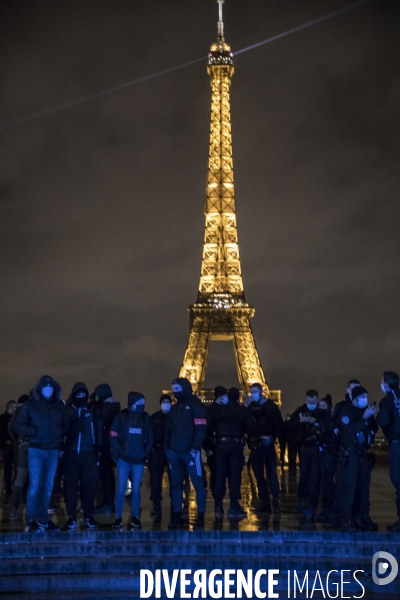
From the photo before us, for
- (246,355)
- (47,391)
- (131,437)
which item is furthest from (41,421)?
(246,355)

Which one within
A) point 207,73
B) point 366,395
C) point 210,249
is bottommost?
point 366,395

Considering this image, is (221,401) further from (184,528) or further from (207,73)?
(207,73)

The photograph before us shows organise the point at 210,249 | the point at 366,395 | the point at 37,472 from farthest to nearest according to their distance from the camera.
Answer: the point at 210,249 < the point at 366,395 < the point at 37,472

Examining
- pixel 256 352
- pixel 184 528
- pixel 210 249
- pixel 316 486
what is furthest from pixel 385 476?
pixel 210 249

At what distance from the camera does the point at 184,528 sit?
10.9 m

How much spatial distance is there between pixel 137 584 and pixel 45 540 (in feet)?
4.73

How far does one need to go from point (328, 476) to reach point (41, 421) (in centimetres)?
408

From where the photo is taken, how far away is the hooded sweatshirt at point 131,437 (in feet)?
36.1

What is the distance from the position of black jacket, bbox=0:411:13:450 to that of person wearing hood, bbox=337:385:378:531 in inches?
272

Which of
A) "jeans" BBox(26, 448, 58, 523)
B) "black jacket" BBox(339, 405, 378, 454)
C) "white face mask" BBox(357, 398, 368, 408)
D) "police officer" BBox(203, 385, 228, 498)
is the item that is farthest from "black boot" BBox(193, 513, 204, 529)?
"white face mask" BBox(357, 398, 368, 408)

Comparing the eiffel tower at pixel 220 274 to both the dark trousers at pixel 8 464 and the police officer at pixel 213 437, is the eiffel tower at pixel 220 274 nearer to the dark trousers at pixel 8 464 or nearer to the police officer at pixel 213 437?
the dark trousers at pixel 8 464

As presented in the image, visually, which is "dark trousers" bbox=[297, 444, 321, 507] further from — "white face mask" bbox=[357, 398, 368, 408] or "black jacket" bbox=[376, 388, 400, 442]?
"black jacket" bbox=[376, 388, 400, 442]

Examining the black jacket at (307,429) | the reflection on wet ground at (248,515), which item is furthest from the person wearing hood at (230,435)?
the black jacket at (307,429)

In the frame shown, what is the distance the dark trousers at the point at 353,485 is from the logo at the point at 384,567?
134 cm
